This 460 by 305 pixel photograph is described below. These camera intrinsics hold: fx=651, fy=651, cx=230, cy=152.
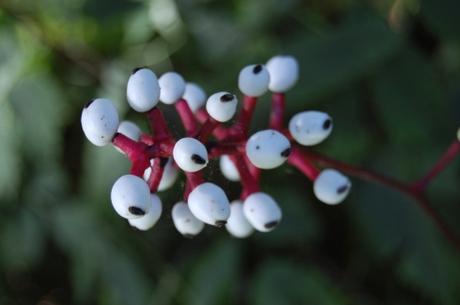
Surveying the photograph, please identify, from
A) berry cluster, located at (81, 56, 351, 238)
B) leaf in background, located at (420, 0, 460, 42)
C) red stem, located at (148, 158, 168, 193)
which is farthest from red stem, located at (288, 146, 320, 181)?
leaf in background, located at (420, 0, 460, 42)

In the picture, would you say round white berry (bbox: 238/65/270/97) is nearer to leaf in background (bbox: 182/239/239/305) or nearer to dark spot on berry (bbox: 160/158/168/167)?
dark spot on berry (bbox: 160/158/168/167)

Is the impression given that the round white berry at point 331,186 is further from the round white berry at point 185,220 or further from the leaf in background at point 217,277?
the leaf in background at point 217,277

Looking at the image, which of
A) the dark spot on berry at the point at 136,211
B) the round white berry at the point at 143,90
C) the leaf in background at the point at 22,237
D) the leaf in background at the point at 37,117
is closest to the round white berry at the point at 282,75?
the round white berry at the point at 143,90

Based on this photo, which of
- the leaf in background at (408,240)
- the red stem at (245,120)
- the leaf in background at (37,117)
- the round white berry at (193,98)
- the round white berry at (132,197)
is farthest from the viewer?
the leaf in background at (37,117)

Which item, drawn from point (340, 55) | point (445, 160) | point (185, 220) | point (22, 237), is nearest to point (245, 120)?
point (185, 220)

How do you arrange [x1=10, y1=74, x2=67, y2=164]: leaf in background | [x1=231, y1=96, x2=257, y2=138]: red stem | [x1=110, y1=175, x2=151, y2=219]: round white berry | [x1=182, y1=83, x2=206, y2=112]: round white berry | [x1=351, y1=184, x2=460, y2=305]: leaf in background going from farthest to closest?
→ [x1=10, y1=74, x2=67, y2=164]: leaf in background
[x1=351, y1=184, x2=460, y2=305]: leaf in background
[x1=182, y1=83, x2=206, y2=112]: round white berry
[x1=231, y1=96, x2=257, y2=138]: red stem
[x1=110, y1=175, x2=151, y2=219]: round white berry
